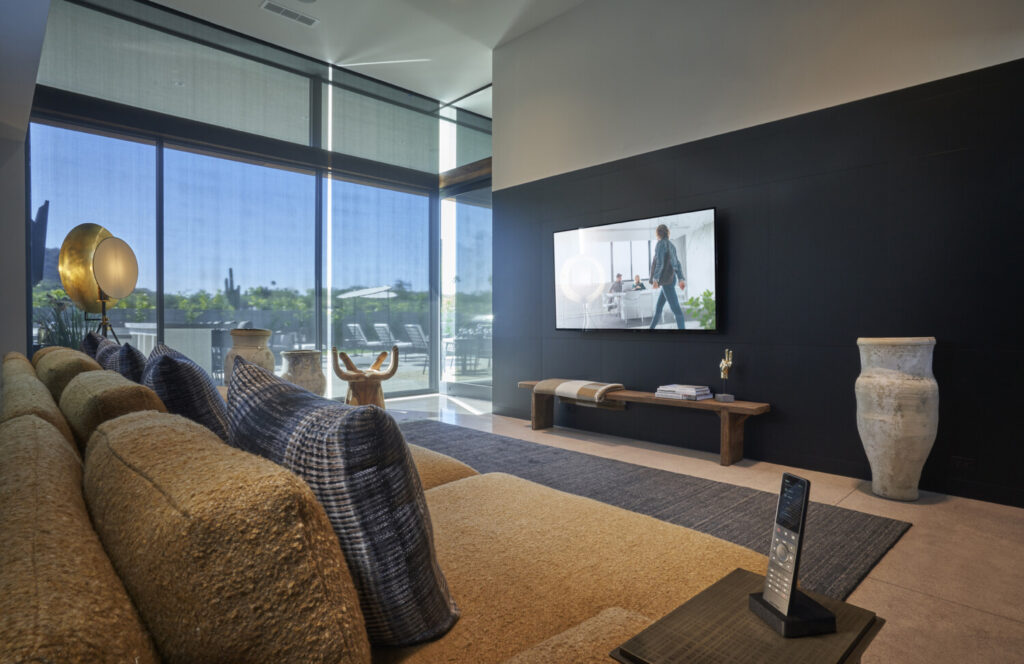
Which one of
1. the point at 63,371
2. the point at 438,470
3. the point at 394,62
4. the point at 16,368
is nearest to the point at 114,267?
the point at 16,368

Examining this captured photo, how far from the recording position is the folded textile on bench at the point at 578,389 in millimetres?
4328

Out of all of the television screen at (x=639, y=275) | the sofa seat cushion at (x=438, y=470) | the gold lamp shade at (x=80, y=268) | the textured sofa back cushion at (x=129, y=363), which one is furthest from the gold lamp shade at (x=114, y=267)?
the television screen at (x=639, y=275)

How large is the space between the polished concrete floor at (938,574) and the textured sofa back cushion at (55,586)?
1.86m

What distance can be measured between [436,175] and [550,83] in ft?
7.37

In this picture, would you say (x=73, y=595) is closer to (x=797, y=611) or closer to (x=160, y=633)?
(x=160, y=633)

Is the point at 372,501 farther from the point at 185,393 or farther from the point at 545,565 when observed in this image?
the point at 185,393

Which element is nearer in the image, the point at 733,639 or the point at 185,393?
the point at 733,639

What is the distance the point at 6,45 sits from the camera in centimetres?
302

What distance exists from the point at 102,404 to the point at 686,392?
11.4 feet

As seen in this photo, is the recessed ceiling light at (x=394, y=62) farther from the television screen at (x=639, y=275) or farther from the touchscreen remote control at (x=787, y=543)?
the touchscreen remote control at (x=787, y=543)

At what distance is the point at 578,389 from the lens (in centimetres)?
447

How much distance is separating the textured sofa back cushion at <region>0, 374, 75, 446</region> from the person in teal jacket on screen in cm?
370

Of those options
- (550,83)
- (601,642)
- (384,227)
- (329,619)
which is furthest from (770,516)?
(384,227)

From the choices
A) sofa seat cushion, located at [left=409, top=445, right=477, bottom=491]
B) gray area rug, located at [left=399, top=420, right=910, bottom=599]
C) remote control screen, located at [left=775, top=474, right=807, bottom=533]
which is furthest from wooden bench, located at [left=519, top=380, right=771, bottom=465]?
remote control screen, located at [left=775, top=474, right=807, bottom=533]
